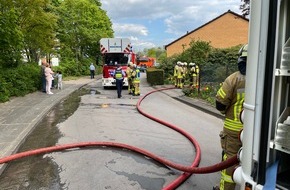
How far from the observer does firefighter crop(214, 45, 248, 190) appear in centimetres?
341

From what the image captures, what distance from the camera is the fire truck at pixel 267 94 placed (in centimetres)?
194

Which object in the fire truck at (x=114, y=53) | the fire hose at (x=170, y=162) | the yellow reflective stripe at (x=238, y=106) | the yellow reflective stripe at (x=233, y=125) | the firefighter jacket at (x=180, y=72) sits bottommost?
the fire hose at (x=170, y=162)

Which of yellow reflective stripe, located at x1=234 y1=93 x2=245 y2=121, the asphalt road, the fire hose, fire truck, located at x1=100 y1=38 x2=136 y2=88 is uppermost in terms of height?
fire truck, located at x1=100 y1=38 x2=136 y2=88

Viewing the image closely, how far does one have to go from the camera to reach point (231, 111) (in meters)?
3.56

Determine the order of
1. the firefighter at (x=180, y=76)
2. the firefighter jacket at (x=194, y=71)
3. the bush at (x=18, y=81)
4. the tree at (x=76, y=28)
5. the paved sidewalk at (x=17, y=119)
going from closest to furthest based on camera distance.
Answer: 1. the paved sidewalk at (x=17, y=119)
2. the bush at (x=18, y=81)
3. the firefighter jacket at (x=194, y=71)
4. the firefighter at (x=180, y=76)
5. the tree at (x=76, y=28)

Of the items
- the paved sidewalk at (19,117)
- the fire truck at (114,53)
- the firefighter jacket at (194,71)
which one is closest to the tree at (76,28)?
the fire truck at (114,53)

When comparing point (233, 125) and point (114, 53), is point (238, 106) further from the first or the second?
point (114, 53)

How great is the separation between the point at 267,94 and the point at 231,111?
1626 millimetres

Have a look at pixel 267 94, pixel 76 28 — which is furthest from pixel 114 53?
pixel 76 28

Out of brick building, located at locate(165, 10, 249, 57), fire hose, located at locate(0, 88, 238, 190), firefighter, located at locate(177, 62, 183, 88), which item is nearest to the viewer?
fire hose, located at locate(0, 88, 238, 190)

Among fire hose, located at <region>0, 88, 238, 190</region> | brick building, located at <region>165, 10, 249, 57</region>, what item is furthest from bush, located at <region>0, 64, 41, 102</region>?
brick building, located at <region>165, 10, 249, 57</region>

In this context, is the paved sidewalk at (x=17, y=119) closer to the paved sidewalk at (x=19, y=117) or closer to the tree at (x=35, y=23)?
the paved sidewalk at (x=19, y=117)

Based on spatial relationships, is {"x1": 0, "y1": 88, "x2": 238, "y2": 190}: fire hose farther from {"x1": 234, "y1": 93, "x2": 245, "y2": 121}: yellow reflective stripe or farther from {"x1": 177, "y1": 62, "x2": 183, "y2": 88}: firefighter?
{"x1": 177, "y1": 62, "x2": 183, "y2": 88}: firefighter

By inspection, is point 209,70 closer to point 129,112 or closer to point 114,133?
point 129,112
